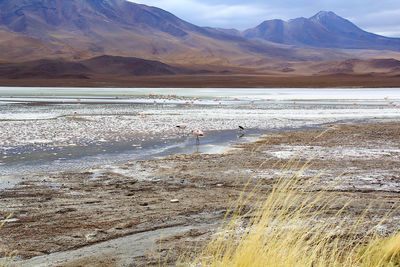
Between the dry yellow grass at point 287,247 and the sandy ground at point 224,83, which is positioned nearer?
→ the dry yellow grass at point 287,247

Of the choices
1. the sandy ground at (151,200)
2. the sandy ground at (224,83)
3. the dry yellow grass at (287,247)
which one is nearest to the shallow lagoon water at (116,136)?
the sandy ground at (151,200)

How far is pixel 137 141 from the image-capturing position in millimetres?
14000

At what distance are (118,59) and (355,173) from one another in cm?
10819

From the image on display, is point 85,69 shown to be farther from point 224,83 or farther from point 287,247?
point 287,247

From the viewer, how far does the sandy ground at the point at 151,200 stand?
5.02 meters

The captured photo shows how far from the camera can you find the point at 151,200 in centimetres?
692

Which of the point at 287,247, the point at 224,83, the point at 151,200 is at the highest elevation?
the point at 224,83

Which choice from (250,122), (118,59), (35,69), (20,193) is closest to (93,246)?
(20,193)

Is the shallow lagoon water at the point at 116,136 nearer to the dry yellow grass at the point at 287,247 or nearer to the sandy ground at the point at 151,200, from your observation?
the sandy ground at the point at 151,200

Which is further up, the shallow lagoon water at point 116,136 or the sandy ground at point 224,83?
the sandy ground at point 224,83

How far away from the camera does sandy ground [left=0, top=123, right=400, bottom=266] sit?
5023 mm

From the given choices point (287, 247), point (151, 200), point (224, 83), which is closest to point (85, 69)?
point (224, 83)

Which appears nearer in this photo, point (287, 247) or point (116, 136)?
point (287, 247)

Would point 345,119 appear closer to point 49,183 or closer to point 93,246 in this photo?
point 49,183
